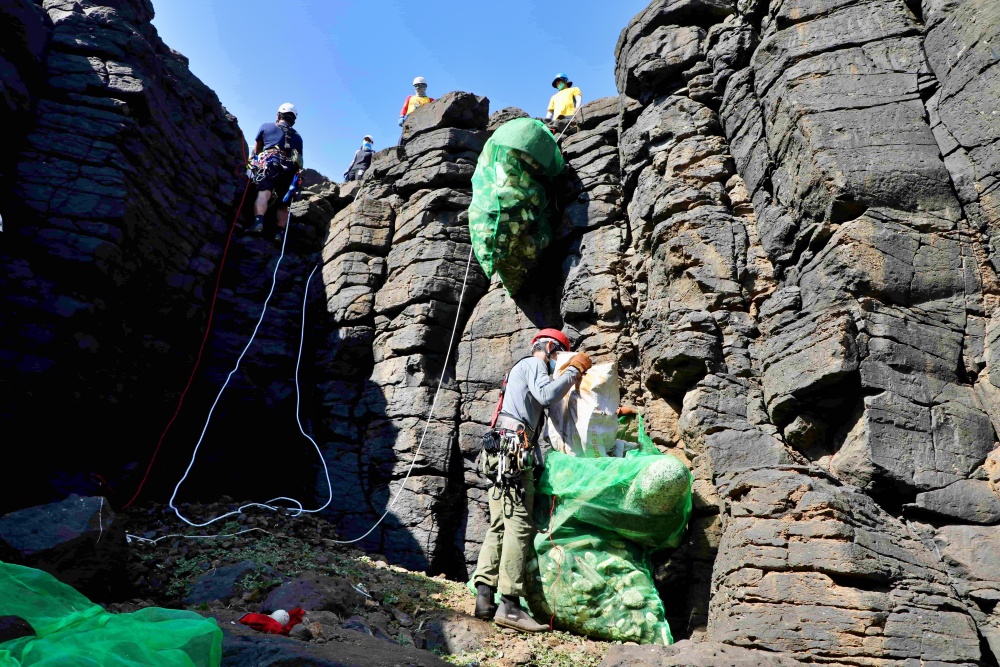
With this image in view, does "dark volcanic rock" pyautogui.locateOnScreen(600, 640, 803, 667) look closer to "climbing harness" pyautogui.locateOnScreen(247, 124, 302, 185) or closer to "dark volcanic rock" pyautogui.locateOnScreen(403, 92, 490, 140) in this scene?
"dark volcanic rock" pyautogui.locateOnScreen(403, 92, 490, 140)

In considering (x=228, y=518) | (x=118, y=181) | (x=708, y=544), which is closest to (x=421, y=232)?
(x=118, y=181)

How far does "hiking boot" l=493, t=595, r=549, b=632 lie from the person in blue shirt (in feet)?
28.4

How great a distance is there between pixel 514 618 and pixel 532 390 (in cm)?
226

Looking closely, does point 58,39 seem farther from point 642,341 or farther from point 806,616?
point 806,616

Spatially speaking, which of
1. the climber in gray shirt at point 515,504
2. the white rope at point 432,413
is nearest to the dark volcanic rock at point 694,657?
the climber in gray shirt at point 515,504

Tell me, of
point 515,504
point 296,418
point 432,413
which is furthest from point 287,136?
point 515,504

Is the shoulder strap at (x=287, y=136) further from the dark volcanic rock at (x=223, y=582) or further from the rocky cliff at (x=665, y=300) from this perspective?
the dark volcanic rock at (x=223, y=582)

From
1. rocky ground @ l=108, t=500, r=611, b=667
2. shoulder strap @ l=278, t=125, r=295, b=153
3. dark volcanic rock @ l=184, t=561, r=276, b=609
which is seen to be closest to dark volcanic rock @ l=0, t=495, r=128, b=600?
rocky ground @ l=108, t=500, r=611, b=667

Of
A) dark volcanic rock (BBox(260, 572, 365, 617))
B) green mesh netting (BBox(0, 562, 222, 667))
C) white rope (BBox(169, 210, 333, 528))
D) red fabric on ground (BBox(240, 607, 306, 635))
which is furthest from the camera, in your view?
white rope (BBox(169, 210, 333, 528))

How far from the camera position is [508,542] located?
7.01 meters

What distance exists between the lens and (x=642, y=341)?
886 centimetres

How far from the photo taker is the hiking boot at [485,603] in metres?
7.10

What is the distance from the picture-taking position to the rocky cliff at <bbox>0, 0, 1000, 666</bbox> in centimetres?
591

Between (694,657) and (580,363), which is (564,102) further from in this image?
Answer: (694,657)
